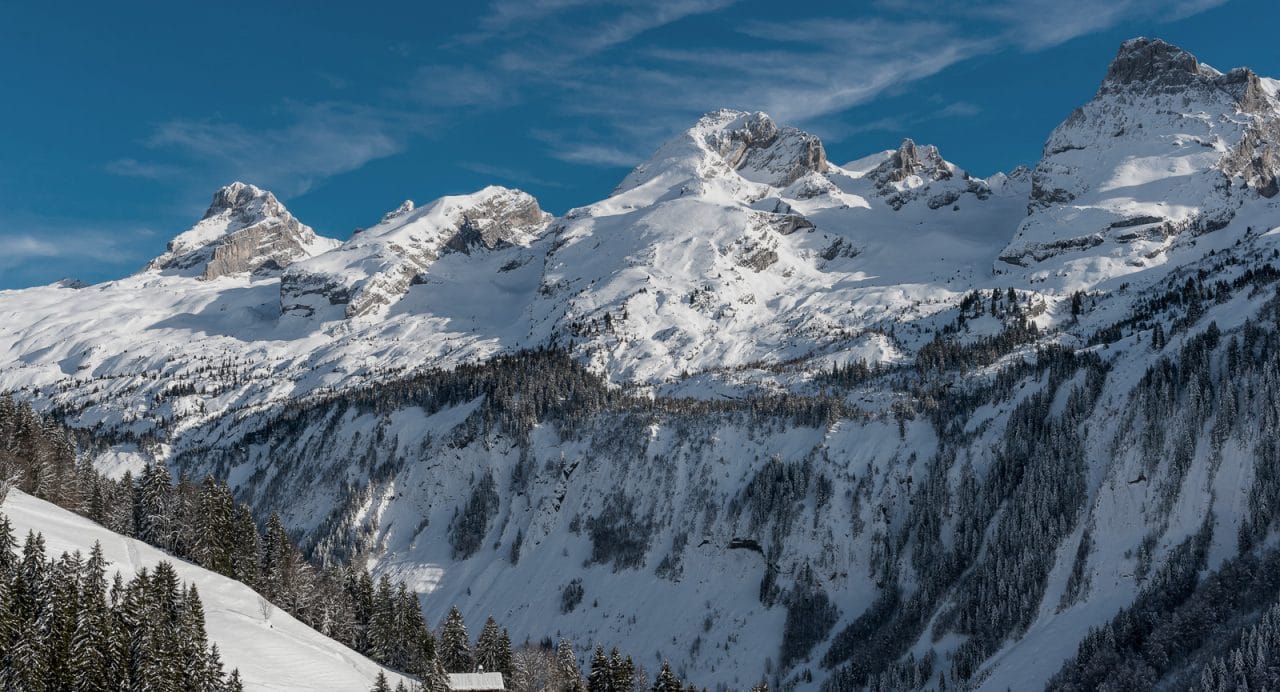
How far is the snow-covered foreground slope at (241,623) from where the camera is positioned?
7925 centimetres

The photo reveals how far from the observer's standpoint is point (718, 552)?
543 feet

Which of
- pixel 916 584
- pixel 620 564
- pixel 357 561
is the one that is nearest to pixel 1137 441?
pixel 916 584

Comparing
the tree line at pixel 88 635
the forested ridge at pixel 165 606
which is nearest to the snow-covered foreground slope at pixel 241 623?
the forested ridge at pixel 165 606

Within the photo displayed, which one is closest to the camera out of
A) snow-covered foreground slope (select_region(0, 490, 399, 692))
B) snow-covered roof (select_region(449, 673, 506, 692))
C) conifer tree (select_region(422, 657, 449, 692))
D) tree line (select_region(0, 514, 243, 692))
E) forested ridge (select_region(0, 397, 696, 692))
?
tree line (select_region(0, 514, 243, 692))

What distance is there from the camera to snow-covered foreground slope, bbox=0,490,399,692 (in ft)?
260

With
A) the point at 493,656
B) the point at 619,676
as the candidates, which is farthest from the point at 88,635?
the point at 619,676

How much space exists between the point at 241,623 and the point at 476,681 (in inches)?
843

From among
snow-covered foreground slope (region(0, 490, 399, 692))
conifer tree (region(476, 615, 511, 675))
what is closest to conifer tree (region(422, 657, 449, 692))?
snow-covered foreground slope (region(0, 490, 399, 692))

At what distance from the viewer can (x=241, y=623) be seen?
87500 mm

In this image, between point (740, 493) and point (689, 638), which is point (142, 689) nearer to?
point (689, 638)

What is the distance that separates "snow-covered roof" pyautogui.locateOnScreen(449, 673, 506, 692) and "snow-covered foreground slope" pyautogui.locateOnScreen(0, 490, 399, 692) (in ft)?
20.2

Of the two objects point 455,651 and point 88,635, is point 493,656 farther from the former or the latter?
point 88,635

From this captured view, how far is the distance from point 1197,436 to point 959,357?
7768 centimetres

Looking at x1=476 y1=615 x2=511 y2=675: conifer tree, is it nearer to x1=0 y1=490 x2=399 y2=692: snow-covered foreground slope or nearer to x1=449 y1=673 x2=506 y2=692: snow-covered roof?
x1=449 y1=673 x2=506 y2=692: snow-covered roof
